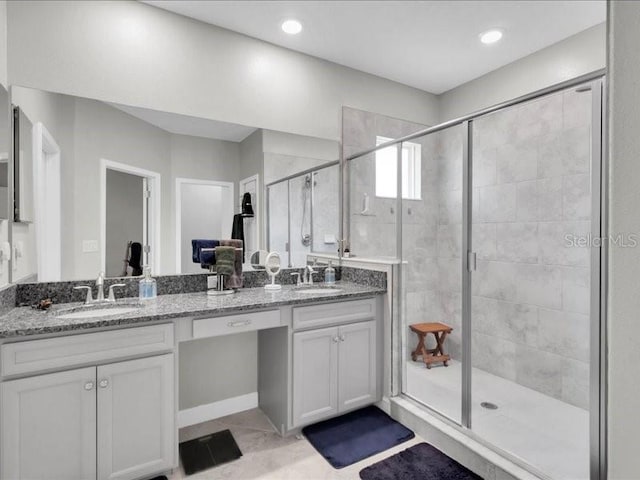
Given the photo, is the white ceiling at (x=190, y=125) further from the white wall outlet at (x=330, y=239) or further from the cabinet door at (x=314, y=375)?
the cabinet door at (x=314, y=375)

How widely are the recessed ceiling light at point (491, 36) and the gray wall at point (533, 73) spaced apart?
433 millimetres

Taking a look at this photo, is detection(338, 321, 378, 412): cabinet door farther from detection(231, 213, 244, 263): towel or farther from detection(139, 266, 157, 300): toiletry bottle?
detection(139, 266, 157, 300): toiletry bottle

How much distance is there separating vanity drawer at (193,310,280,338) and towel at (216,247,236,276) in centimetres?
40

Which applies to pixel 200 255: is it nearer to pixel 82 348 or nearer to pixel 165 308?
pixel 165 308

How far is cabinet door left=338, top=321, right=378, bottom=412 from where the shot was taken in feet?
7.45

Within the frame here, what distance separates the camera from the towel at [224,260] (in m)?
2.21

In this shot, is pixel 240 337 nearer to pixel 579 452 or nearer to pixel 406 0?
pixel 579 452

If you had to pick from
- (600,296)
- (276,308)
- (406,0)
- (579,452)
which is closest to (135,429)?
(276,308)

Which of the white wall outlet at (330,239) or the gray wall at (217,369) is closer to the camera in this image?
the gray wall at (217,369)

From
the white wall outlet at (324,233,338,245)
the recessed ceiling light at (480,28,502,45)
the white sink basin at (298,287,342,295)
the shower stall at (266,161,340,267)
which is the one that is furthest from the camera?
the white wall outlet at (324,233,338,245)

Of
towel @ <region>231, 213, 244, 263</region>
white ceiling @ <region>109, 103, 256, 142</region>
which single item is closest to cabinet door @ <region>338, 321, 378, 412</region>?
towel @ <region>231, 213, 244, 263</region>

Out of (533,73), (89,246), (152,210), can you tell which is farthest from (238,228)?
(533,73)

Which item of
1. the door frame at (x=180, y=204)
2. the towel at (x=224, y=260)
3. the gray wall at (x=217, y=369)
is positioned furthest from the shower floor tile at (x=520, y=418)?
the door frame at (x=180, y=204)

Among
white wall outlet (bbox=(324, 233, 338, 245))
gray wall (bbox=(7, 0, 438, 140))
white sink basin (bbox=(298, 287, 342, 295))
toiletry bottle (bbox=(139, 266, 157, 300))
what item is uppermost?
gray wall (bbox=(7, 0, 438, 140))
